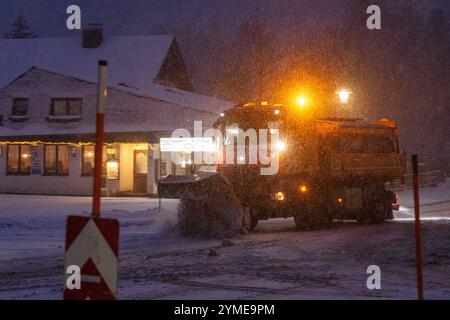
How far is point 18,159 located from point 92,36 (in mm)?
11099

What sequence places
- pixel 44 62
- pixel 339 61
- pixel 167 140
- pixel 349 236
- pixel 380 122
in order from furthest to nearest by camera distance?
pixel 339 61 < pixel 44 62 < pixel 167 140 < pixel 380 122 < pixel 349 236

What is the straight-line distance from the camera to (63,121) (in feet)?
128

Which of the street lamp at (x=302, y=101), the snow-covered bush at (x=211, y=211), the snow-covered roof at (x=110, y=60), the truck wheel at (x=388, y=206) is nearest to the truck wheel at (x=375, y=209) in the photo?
the truck wheel at (x=388, y=206)

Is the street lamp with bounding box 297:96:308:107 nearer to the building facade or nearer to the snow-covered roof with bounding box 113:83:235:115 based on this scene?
the building facade

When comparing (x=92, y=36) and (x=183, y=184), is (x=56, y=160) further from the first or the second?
(x=183, y=184)

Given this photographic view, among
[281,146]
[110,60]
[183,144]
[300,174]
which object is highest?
[110,60]

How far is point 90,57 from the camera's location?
44.2 metres

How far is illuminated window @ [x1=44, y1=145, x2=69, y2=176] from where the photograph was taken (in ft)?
123

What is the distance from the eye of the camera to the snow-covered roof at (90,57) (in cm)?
4269

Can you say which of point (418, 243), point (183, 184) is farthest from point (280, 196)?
point (418, 243)

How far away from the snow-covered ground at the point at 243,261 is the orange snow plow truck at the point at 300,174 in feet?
2.11

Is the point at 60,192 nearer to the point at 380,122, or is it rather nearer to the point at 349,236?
the point at 380,122

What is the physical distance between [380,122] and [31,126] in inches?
884
